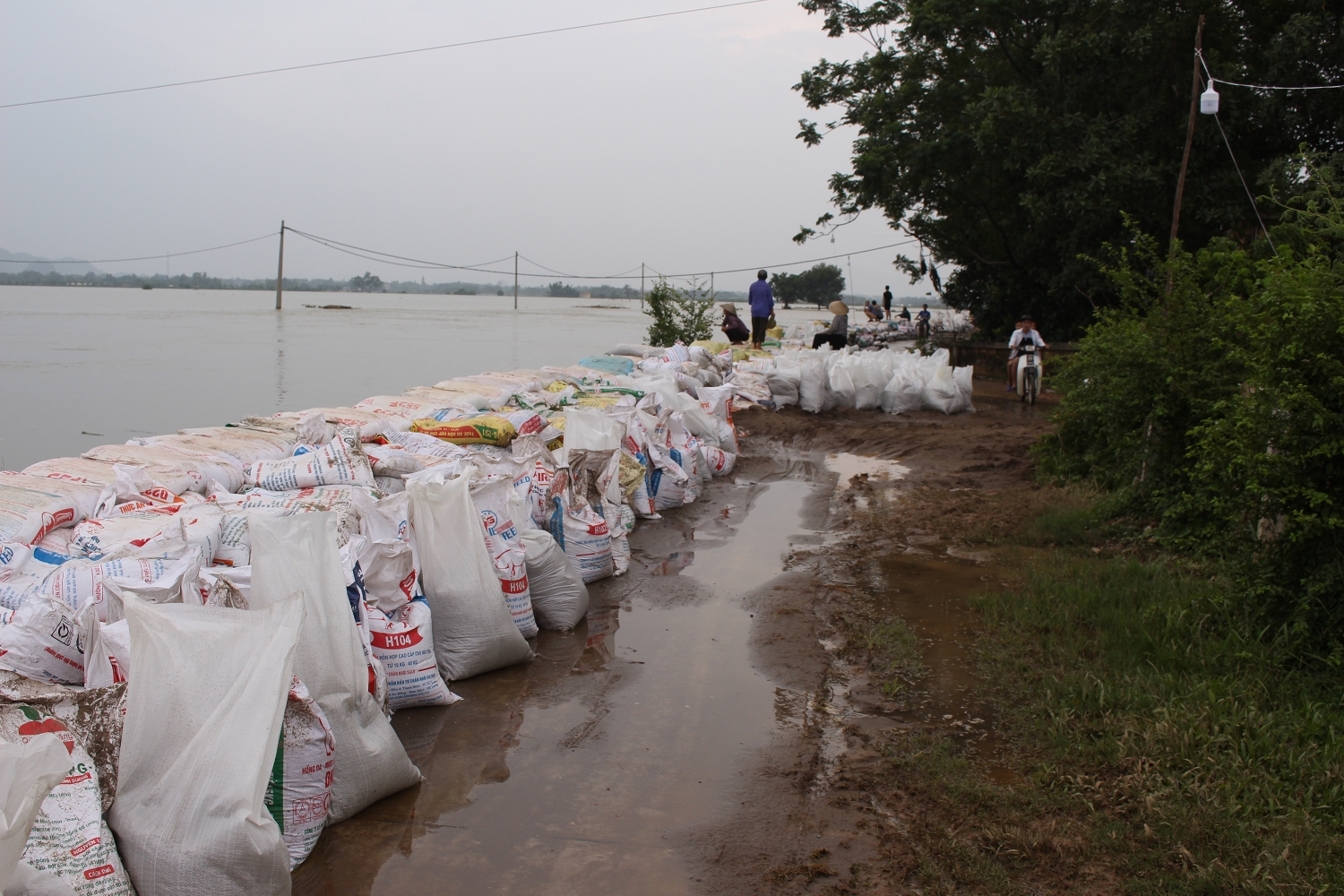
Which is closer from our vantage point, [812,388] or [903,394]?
[812,388]

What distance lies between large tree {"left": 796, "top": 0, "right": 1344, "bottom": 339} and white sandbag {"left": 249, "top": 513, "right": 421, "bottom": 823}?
11.3m

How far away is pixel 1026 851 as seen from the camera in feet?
6.91

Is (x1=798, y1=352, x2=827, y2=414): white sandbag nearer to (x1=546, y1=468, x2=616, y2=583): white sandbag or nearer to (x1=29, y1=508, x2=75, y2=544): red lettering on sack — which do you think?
(x1=546, y1=468, x2=616, y2=583): white sandbag

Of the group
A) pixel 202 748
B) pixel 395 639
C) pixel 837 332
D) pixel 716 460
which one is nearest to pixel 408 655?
pixel 395 639

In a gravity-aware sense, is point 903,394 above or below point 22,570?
above

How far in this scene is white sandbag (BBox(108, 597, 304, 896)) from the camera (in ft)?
5.77

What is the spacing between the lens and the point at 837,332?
14.1 meters

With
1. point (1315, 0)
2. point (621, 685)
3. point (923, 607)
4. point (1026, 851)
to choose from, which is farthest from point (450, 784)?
point (1315, 0)

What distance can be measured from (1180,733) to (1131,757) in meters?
0.18

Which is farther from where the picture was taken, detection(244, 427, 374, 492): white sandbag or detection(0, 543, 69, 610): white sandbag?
detection(244, 427, 374, 492): white sandbag

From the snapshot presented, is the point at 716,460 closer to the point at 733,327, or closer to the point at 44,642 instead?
the point at 44,642

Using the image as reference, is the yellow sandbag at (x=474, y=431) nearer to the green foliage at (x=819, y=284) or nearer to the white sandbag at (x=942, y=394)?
the white sandbag at (x=942, y=394)

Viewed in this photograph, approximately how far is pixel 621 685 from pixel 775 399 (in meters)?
6.88

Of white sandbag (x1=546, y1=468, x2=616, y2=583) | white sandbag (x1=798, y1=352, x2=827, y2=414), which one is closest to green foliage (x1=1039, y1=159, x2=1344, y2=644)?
white sandbag (x1=546, y1=468, x2=616, y2=583)
